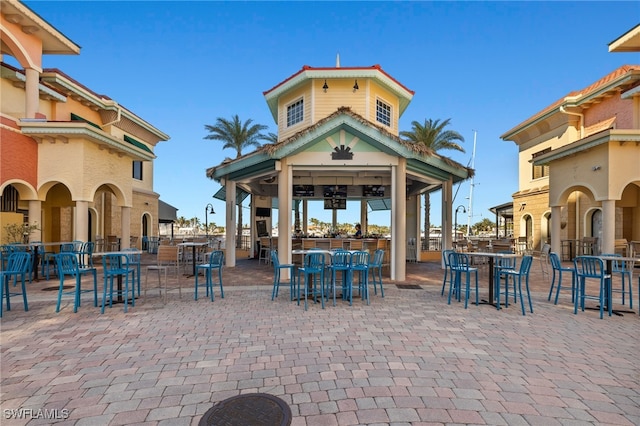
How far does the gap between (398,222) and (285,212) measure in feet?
10.9

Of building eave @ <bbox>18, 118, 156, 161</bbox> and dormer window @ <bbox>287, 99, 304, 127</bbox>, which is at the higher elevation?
dormer window @ <bbox>287, 99, 304, 127</bbox>

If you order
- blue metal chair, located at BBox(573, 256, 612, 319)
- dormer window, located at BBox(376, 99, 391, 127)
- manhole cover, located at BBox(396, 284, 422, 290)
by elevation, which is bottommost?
manhole cover, located at BBox(396, 284, 422, 290)

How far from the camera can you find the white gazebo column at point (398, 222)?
31.4 feet

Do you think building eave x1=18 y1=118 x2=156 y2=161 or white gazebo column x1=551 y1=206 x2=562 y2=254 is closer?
building eave x1=18 y1=118 x2=156 y2=161

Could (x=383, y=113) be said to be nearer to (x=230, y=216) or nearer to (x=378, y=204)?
(x=378, y=204)

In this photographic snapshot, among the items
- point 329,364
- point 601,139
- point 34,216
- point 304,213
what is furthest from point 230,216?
point 601,139

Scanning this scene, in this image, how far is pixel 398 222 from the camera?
9.61 meters

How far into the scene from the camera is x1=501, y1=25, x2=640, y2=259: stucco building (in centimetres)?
1106

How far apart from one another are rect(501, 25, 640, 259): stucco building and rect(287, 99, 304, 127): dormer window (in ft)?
33.3

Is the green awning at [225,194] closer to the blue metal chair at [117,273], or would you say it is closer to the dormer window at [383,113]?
the dormer window at [383,113]

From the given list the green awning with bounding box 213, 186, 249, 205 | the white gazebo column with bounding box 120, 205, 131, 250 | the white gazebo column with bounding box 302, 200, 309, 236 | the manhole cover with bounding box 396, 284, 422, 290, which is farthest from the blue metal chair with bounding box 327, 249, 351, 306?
the white gazebo column with bounding box 302, 200, 309, 236

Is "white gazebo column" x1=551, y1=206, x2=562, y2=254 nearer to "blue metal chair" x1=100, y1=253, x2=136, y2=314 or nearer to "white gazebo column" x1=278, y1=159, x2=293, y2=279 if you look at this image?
"white gazebo column" x1=278, y1=159, x2=293, y2=279

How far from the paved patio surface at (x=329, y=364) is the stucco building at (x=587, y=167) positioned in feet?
25.2

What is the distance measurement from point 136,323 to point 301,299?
3.16 metres
